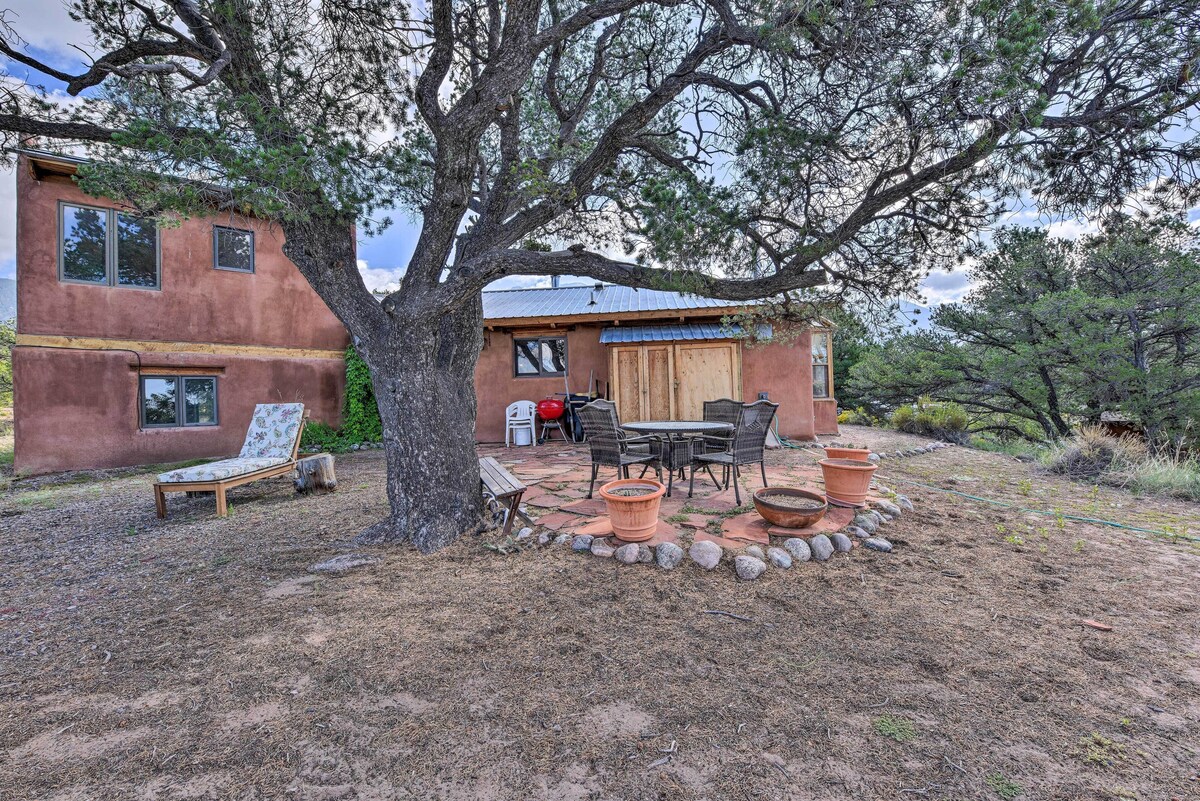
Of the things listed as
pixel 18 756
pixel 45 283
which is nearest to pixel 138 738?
pixel 18 756

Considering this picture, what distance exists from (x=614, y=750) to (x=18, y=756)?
84.6 inches

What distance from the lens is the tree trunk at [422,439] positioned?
3670 mm

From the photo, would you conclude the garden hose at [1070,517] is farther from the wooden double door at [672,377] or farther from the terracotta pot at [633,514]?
the terracotta pot at [633,514]

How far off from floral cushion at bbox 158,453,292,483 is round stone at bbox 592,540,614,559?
4.25 m

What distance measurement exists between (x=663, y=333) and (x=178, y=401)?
30.7 feet

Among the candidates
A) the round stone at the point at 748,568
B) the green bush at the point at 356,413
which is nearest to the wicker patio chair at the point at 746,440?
the round stone at the point at 748,568

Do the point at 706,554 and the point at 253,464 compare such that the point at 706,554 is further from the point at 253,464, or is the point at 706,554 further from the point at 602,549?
the point at 253,464

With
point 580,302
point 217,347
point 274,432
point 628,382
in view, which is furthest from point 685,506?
point 217,347

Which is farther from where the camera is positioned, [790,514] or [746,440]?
[746,440]

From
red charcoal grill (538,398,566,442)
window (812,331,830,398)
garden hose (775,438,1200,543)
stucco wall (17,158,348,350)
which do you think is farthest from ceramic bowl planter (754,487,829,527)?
window (812,331,830,398)

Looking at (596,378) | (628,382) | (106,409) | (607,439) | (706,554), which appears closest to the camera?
(706,554)

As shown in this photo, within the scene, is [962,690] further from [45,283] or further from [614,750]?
[45,283]

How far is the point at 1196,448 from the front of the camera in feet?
26.5

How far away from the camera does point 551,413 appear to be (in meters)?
9.10
